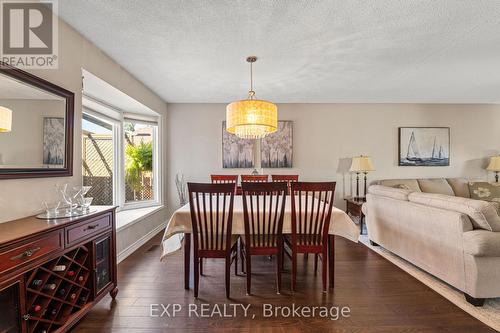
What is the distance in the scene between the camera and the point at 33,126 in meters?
1.71

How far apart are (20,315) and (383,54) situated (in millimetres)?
3668

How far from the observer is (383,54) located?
258 cm

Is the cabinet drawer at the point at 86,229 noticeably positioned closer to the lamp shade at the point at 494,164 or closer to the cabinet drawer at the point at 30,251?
the cabinet drawer at the point at 30,251

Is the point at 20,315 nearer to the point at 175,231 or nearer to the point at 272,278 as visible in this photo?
the point at 175,231

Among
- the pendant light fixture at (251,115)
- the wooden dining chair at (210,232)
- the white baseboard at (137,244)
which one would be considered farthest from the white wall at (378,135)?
the wooden dining chair at (210,232)

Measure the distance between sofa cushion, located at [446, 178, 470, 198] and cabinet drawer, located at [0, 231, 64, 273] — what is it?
17.4ft

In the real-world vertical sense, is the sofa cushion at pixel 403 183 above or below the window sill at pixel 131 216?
above

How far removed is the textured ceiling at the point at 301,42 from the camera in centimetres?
183

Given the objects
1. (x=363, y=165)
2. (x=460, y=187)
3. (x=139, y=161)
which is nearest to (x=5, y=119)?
(x=139, y=161)

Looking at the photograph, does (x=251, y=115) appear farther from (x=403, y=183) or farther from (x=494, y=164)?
(x=494, y=164)

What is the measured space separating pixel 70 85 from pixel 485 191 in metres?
5.46

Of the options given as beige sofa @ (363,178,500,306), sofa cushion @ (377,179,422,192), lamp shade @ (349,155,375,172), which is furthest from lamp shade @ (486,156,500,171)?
beige sofa @ (363,178,500,306)

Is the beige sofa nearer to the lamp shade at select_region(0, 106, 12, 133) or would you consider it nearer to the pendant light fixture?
the pendant light fixture

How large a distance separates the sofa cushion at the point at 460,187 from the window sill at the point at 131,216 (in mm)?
5150
